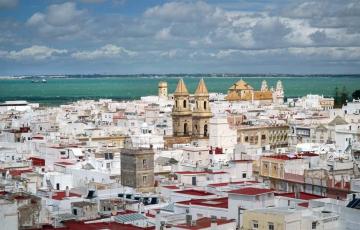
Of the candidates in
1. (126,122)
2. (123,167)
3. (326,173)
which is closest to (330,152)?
(326,173)

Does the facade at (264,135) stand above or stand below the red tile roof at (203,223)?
above

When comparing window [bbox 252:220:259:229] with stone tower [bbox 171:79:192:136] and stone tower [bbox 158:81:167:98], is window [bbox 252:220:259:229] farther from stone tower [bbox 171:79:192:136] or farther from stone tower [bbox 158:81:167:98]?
stone tower [bbox 158:81:167:98]

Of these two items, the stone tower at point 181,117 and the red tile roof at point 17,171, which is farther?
the stone tower at point 181,117

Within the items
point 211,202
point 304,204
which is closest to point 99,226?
point 211,202

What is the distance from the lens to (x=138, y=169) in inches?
1474

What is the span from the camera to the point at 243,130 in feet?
214

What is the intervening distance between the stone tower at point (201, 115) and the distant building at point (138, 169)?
22.7m

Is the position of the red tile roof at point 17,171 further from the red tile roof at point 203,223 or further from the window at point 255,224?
the window at point 255,224

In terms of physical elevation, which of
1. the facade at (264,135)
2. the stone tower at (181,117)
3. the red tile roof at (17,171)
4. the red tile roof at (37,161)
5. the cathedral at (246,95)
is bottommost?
the red tile roof at (17,171)

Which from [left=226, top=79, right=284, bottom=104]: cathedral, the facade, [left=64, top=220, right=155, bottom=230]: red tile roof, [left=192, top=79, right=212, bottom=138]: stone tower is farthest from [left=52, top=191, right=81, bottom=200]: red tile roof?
[left=226, top=79, right=284, bottom=104]: cathedral

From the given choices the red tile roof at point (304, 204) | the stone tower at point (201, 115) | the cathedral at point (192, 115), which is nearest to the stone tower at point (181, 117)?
the cathedral at point (192, 115)

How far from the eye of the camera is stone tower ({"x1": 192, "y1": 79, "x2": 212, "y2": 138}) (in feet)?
201

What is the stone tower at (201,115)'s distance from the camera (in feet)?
201

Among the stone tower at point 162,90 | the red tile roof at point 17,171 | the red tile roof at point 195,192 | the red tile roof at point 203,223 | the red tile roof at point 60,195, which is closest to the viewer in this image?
the red tile roof at point 203,223
